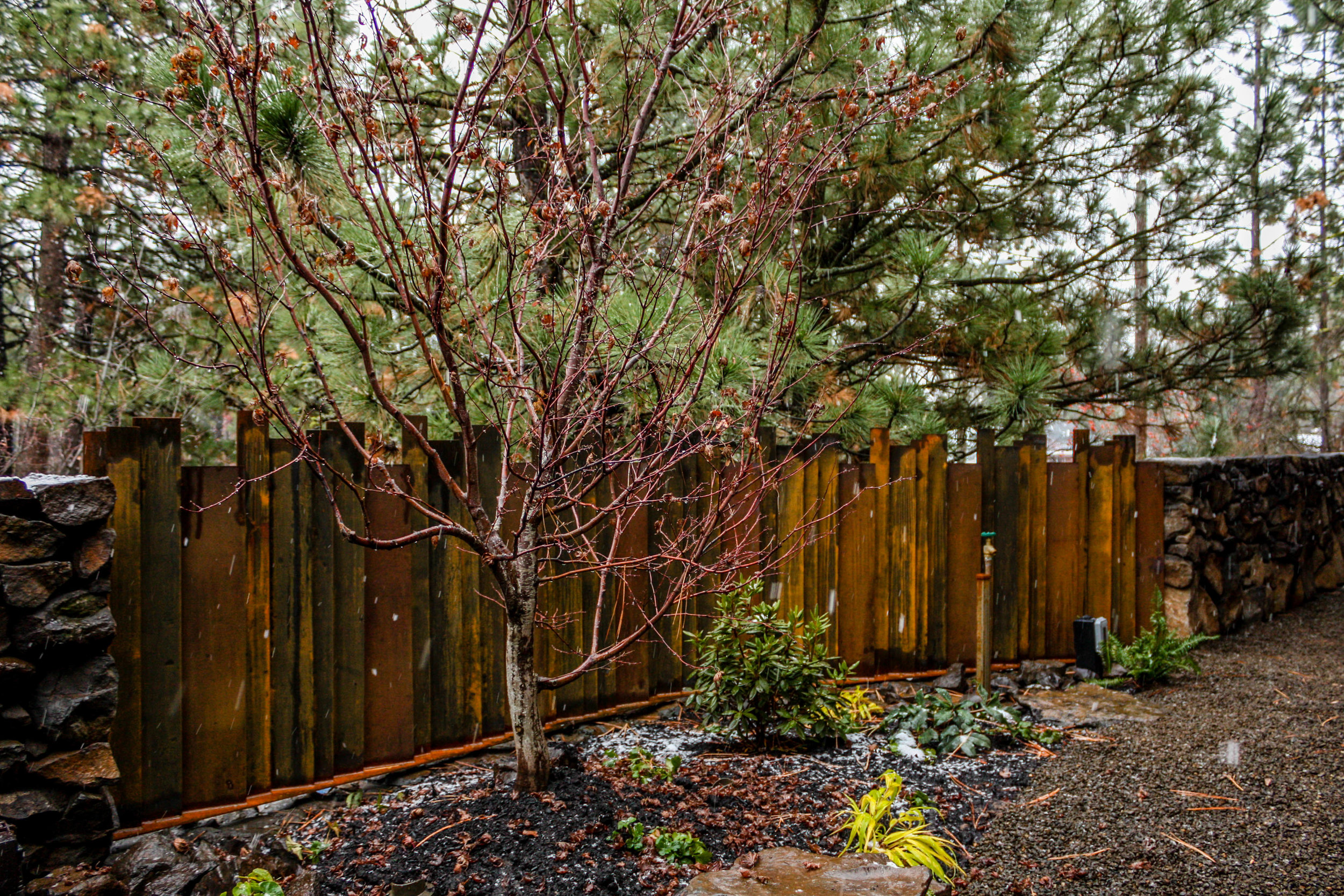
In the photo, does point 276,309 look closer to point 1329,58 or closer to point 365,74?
point 365,74

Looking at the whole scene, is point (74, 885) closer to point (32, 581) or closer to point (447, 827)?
point (32, 581)

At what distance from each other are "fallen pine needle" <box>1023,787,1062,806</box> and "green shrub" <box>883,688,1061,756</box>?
0.43 metres

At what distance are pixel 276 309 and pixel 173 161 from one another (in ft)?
4.15

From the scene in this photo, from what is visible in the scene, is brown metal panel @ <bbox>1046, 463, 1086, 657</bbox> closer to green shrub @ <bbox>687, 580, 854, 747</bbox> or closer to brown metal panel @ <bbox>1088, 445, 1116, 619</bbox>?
brown metal panel @ <bbox>1088, 445, 1116, 619</bbox>

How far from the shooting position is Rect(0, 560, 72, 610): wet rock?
2244mm

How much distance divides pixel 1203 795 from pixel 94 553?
3.99 m

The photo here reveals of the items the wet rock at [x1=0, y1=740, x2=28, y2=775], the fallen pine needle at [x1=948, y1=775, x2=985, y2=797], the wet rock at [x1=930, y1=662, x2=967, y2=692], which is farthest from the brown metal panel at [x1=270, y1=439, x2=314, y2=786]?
the wet rock at [x1=930, y1=662, x2=967, y2=692]

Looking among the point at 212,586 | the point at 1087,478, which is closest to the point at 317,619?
the point at 212,586

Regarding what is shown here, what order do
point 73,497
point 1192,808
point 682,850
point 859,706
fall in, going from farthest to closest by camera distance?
point 859,706 < point 1192,808 < point 682,850 < point 73,497

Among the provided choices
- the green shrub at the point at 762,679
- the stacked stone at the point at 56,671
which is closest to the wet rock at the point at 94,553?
the stacked stone at the point at 56,671

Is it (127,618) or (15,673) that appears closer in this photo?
(15,673)

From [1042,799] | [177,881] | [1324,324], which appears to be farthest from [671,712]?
[1324,324]

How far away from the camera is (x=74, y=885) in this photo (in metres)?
2.16

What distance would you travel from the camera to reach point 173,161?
3.46 metres
